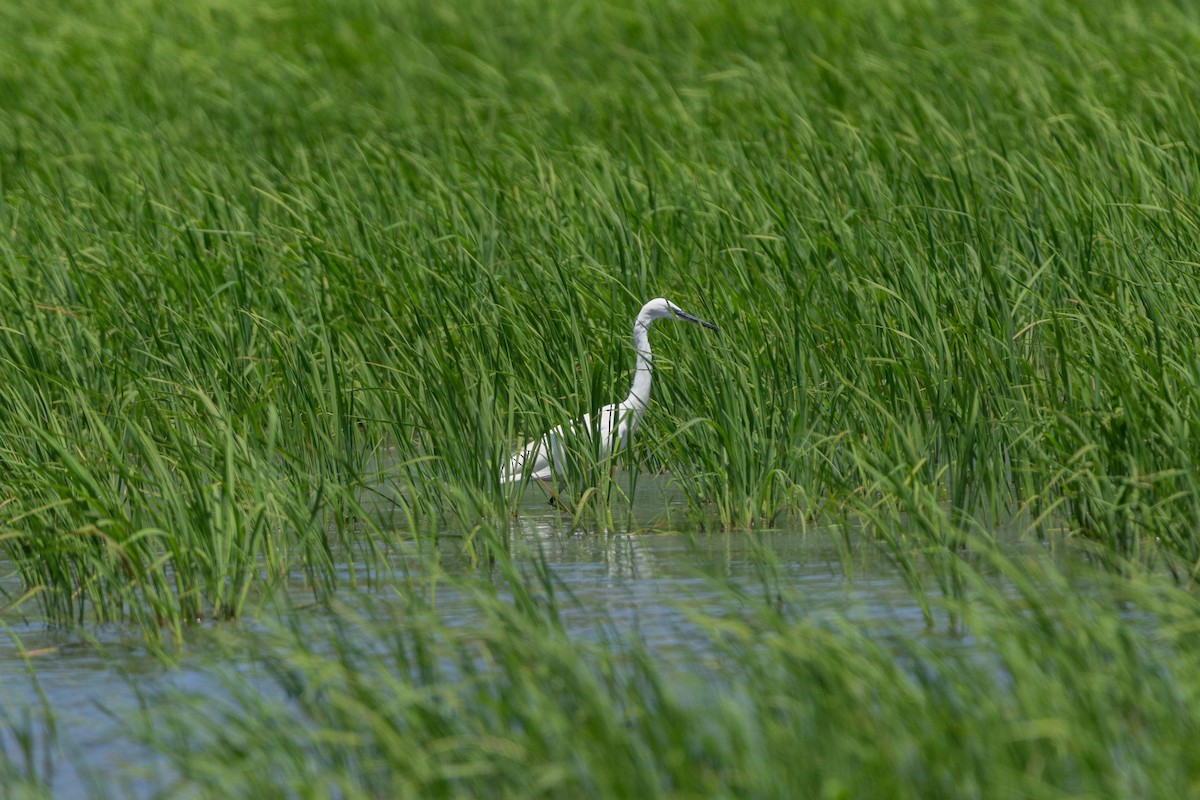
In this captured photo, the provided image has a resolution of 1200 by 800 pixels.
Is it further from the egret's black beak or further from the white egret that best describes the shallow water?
the egret's black beak

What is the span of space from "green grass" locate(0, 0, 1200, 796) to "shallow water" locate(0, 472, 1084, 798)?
0.12 meters

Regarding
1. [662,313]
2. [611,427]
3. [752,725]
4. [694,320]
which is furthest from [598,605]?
[662,313]

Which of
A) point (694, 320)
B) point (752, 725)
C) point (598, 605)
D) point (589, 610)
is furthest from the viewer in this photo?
point (694, 320)

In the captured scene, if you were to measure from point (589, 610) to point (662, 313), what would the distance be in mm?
2284

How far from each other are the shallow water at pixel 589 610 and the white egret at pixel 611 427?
28cm

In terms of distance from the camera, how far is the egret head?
25.6 ft

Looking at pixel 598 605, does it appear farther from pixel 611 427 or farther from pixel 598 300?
pixel 598 300

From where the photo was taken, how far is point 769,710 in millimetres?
3959

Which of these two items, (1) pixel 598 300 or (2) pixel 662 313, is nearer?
(2) pixel 662 313

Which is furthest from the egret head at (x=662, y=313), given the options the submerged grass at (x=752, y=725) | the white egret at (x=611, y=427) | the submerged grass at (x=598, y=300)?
the submerged grass at (x=752, y=725)

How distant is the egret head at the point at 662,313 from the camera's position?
781 cm

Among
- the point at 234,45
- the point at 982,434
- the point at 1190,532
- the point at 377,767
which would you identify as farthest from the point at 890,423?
the point at 234,45

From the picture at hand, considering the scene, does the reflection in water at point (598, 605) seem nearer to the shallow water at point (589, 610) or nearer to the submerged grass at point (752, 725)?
the shallow water at point (589, 610)

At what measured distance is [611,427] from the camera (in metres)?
7.36
